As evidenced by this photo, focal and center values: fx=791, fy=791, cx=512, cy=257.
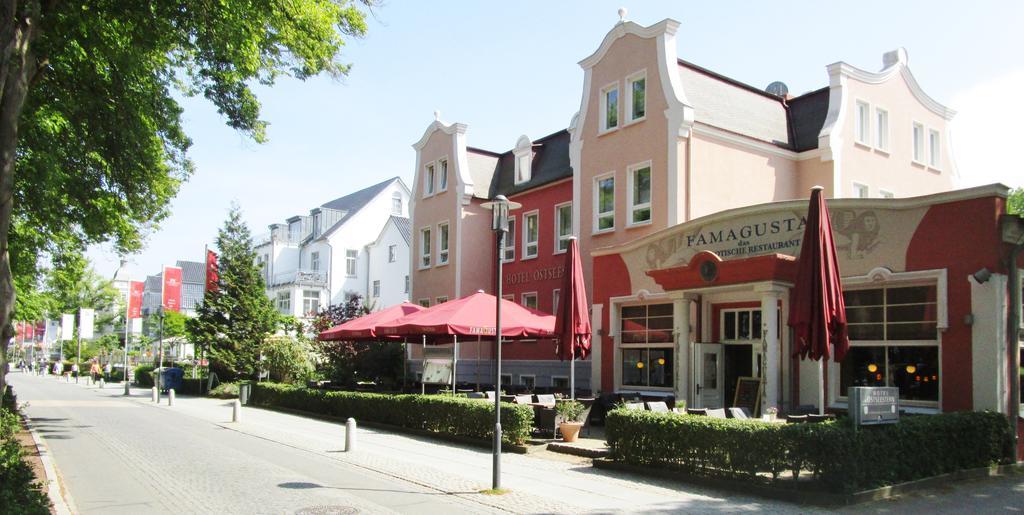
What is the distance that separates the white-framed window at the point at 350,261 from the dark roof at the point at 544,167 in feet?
83.9

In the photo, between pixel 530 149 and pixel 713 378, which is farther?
pixel 530 149

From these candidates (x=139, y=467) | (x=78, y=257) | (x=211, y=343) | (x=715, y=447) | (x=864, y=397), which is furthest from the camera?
(x=211, y=343)

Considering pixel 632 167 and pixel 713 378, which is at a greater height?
pixel 632 167

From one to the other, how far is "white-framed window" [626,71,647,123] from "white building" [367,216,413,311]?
29.1m

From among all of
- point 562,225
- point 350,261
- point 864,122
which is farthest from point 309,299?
point 864,122

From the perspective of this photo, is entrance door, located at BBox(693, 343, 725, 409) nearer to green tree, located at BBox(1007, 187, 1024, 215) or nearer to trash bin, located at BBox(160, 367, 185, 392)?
trash bin, located at BBox(160, 367, 185, 392)

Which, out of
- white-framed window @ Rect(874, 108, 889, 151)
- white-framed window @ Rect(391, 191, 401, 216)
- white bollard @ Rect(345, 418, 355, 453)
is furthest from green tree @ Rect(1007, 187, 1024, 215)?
Answer: white bollard @ Rect(345, 418, 355, 453)

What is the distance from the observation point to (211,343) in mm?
35531

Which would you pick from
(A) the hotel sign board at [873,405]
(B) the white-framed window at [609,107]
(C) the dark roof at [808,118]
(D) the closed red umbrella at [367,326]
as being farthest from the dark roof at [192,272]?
(A) the hotel sign board at [873,405]

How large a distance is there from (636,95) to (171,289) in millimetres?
24797

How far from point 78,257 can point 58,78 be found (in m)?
13.4

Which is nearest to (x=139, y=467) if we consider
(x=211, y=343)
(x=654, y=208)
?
(x=654, y=208)

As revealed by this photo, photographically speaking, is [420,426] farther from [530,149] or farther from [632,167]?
[530,149]

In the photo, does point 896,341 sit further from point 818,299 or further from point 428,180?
point 428,180
